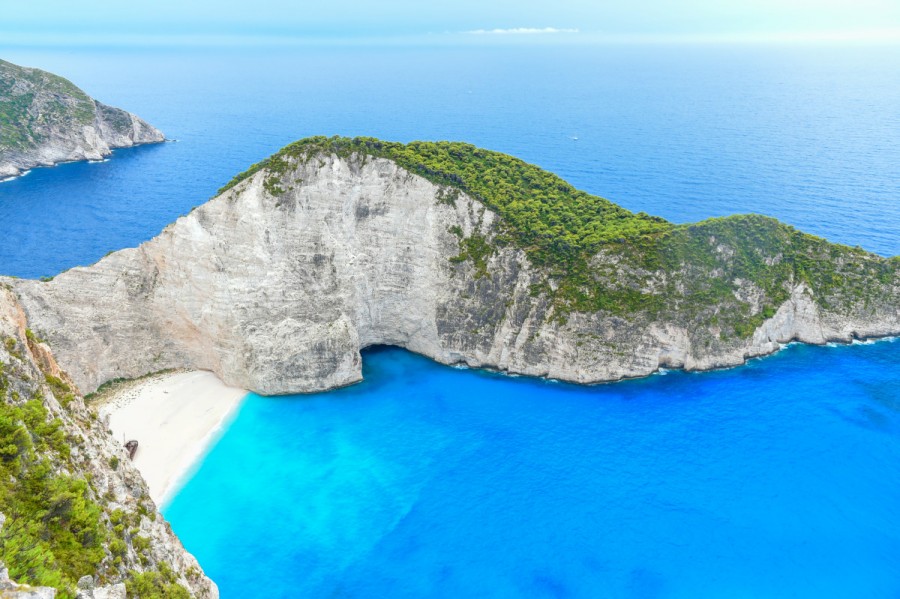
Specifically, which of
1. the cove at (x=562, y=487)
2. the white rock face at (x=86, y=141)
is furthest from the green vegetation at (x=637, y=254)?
the white rock face at (x=86, y=141)

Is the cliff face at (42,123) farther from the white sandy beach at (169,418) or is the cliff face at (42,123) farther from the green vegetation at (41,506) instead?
the green vegetation at (41,506)

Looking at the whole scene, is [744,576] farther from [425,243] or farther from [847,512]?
[425,243]

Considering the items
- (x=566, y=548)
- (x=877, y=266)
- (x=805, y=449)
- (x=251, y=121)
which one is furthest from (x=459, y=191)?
(x=251, y=121)

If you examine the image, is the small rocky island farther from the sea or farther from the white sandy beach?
the sea

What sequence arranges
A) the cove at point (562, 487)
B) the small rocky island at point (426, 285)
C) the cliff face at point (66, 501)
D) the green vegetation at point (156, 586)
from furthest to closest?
1. the small rocky island at point (426, 285)
2. the cove at point (562, 487)
3. the green vegetation at point (156, 586)
4. the cliff face at point (66, 501)

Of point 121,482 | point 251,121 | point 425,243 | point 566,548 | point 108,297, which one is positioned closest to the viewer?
point 121,482
